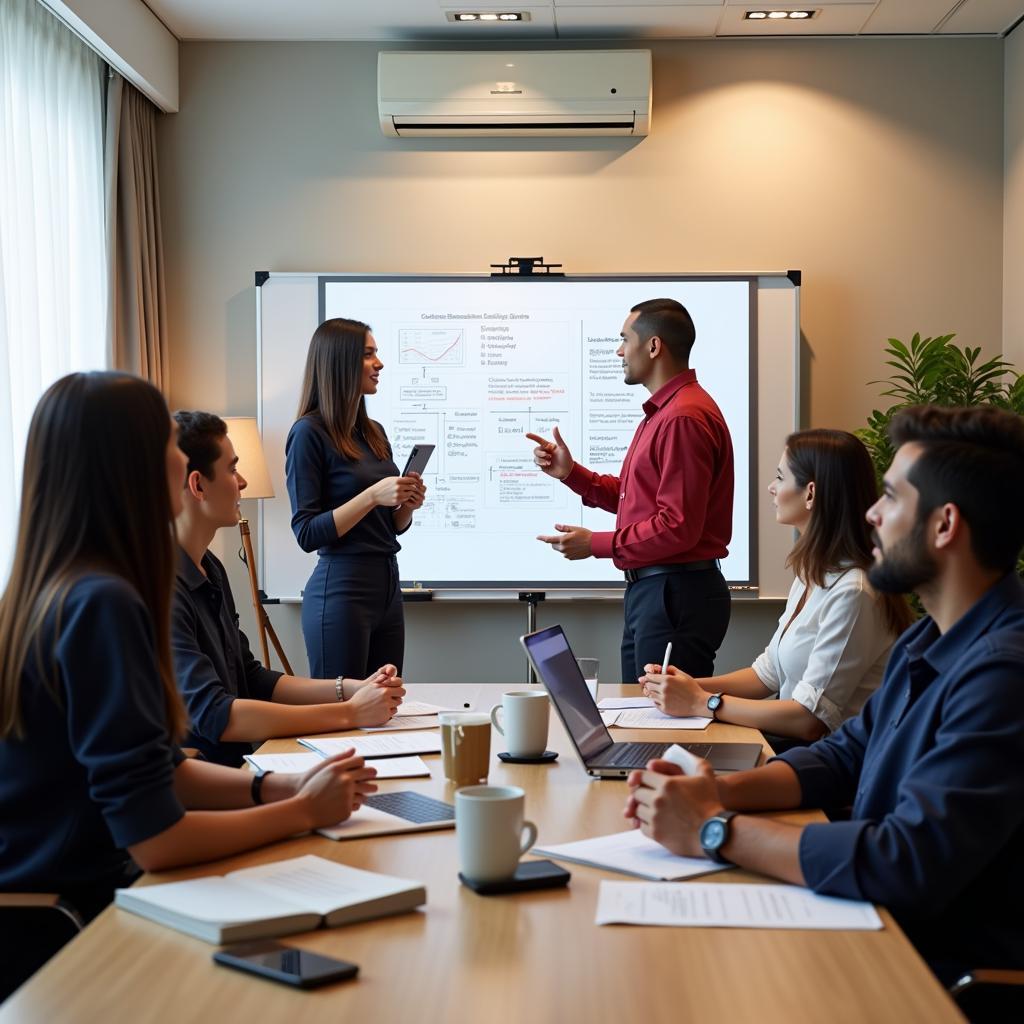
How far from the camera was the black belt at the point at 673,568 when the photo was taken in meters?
3.29

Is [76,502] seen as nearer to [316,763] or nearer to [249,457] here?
[316,763]

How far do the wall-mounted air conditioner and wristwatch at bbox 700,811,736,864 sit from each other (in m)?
3.67

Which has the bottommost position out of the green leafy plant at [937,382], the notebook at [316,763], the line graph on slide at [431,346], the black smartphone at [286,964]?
the notebook at [316,763]

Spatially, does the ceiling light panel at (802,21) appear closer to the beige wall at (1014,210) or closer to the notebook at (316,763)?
the beige wall at (1014,210)

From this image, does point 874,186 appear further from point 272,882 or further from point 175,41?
point 272,882

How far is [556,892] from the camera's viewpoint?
1353 millimetres

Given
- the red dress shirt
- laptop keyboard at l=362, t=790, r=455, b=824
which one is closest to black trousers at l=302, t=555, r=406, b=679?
the red dress shirt

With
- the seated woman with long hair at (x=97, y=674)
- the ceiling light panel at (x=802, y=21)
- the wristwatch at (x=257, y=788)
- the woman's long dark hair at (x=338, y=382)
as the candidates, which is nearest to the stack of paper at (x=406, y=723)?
the wristwatch at (x=257, y=788)

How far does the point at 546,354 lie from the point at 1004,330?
185 centimetres

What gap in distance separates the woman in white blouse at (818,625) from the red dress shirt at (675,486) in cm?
62

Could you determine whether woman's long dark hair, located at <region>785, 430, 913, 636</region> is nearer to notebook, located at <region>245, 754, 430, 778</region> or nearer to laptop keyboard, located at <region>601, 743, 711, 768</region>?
laptop keyboard, located at <region>601, 743, 711, 768</region>

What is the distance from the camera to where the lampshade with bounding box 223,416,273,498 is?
4.44 meters

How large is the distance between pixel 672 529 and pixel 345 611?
3.18ft

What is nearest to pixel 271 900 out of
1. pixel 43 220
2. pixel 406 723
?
pixel 406 723
